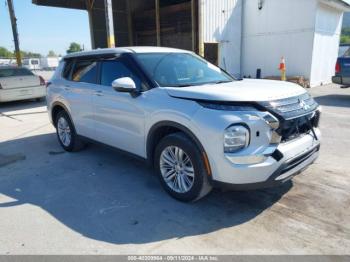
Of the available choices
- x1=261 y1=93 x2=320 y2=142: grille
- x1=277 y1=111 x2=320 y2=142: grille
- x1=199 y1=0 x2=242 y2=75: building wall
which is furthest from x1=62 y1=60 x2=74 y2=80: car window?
x1=199 y1=0 x2=242 y2=75: building wall

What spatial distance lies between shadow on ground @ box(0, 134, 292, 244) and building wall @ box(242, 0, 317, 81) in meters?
12.1

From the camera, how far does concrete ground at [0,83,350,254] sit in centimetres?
291

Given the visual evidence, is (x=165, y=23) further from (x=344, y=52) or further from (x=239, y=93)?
(x=239, y=93)

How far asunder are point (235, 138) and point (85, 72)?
10.3 ft

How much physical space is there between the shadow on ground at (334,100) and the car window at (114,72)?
25.6 feet

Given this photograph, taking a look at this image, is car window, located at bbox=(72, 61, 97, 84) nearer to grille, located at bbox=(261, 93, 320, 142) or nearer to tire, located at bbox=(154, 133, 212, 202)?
tire, located at bbox=(154, 133, 212, 202)

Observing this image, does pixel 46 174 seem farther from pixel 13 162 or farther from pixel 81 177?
pixel 13 162

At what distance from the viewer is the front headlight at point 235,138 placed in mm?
3014

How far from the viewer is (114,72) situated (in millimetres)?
4465

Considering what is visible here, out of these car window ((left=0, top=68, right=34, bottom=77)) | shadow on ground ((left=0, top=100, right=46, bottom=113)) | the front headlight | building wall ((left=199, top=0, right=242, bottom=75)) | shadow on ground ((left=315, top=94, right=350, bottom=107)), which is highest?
building wall ((left=199, top=0, right=242, bottom=75))

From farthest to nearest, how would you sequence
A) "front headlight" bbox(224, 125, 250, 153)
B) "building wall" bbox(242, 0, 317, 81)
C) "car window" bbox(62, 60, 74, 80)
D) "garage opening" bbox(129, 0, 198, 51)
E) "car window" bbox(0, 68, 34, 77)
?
"garage opening" bbox(129, 0, 198, 51) → "building wall" bbox(242, 0, 317, 81) → "car window" bbox(0, 68, 34, 77) → "car window" bbox(62, 60, 74, 80) → "front headlight" bbox(224, 125, 250, 153)

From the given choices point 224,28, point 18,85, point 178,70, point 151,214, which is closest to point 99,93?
point 178,70

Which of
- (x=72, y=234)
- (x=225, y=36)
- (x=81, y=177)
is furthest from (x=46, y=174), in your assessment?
(x=225, y=36)

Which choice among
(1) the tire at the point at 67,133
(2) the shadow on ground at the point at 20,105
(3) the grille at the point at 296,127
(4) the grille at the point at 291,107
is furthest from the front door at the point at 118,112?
(2) the shadow on ground at the point at 20,105
